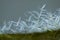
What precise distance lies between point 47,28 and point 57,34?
0.07m

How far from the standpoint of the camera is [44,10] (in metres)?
0.94

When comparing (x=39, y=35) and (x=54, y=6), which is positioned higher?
(x=54, y=6)

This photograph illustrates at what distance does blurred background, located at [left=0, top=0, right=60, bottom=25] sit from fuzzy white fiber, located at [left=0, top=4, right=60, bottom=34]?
0.11 feet

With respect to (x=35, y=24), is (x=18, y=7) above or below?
above

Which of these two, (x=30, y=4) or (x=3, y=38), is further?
(x=30, y=4)

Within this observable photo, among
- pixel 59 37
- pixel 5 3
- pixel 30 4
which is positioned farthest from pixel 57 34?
pixel 5 3

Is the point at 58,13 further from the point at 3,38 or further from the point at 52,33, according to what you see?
the point at 3,38

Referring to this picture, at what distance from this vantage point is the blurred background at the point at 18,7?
0.91 m

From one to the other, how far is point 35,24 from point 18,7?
0.53 feet

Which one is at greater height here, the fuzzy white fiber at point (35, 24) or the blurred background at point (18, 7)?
the blurred background at point (18, 7)

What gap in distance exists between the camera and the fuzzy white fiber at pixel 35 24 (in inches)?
34.4

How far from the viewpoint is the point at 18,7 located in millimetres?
930

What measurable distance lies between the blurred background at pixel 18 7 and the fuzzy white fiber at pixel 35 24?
3 centimetres

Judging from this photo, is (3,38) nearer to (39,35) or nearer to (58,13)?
(39,35)
